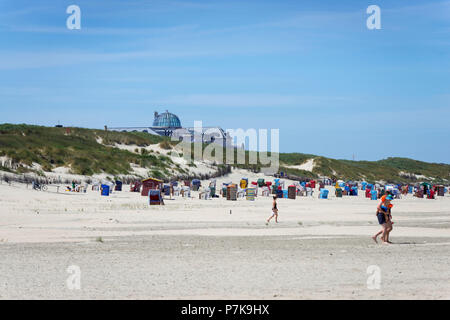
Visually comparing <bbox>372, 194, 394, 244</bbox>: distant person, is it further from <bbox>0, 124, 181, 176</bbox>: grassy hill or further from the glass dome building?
the glass dome building

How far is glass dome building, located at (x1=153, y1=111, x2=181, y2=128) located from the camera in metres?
110

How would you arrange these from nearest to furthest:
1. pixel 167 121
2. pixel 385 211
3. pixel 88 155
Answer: pixel 385 211
pixel 88 155
pixel 167 121

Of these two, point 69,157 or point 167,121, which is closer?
point 69,157

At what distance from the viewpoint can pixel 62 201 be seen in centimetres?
2894

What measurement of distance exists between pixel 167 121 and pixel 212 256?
324 feet

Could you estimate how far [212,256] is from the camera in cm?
1283

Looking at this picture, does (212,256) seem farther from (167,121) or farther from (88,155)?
(167,121)

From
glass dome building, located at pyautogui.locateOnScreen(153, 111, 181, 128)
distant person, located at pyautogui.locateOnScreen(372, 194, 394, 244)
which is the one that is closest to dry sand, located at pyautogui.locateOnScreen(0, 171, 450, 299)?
distant person, located at pyautogui.locateOnScreen(372, 194, 394, 244)

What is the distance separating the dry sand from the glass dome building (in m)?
86.2

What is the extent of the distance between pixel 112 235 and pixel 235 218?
7740mm

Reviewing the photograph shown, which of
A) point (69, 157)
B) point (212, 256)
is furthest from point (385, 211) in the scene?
point (69, 157)

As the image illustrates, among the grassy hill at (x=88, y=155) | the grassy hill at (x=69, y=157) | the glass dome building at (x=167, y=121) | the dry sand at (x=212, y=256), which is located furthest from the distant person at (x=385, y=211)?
the glass dome building at (x=167, y=121)

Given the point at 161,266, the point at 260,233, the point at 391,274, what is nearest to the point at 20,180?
the point at 260,233
